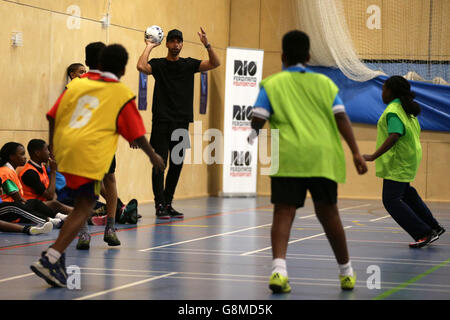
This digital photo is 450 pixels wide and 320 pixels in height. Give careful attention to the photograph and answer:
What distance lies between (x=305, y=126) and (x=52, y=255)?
1738mm

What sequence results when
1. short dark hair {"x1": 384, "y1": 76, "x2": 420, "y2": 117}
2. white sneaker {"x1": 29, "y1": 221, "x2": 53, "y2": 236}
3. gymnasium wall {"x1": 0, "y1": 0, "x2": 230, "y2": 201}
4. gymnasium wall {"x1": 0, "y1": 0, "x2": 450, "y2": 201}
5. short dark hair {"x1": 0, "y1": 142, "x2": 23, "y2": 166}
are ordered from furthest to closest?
gymnasium wall {"x1": 0, "y1": 0, "x2": 450, "y2": 201} < gymnasium wall {"x1": 0, "y1": 0, "x2": 230, "y2": 201} < short dark hair {"x1": 0, "y1": 142, "x2": 23, "y2": 166} < white sneaker {"x1": 29, "y1": 221, "x2": 53, "y2": 236} < short dark hair {"x1": 384, "y1": 76, "x2": 420, "y2": 117}

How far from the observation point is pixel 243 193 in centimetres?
1461

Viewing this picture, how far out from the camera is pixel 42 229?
26.0ft

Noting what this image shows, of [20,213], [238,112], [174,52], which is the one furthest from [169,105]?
[238,112]

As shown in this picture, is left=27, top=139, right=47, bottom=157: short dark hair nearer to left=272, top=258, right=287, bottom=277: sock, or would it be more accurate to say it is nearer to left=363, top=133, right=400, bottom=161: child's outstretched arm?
left=363, top=133, right=400, bottom=161: child's outstretched arm

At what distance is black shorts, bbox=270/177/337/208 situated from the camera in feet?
15.9

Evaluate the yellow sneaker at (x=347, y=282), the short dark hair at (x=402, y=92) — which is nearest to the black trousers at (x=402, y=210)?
the short dark hair at (x=402, y=92)

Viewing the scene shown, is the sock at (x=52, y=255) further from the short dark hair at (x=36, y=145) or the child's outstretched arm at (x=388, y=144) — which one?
the short dark hair at (x=36, y=145)

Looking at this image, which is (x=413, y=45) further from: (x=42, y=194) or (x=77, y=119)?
(x=77, y=119)

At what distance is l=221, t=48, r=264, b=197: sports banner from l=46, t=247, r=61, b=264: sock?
9489 mm

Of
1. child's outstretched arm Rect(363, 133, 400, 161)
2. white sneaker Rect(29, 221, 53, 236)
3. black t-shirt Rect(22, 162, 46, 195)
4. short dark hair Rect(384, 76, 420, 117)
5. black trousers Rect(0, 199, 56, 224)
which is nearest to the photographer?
child's outstretched arm Rect(363, 133, 400, 161)

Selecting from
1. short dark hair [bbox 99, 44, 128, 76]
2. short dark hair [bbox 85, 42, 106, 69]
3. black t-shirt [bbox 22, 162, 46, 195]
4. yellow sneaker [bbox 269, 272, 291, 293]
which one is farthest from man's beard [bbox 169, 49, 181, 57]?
yellow sneaker [bbox 269, 272, 291, 293]
